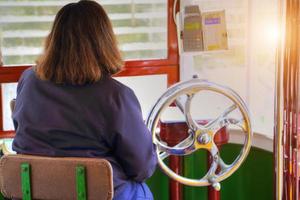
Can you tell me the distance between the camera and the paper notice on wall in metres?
2.51

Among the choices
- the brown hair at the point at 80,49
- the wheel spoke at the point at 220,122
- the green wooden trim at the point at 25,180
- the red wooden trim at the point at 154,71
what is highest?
the brown hair at the point at 80,49

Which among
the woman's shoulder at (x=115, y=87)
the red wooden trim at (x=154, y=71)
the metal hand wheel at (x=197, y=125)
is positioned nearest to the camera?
the woman's shoulder at (x=115, y=87)

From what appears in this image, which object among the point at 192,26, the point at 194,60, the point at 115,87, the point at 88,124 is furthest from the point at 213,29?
the point at 88,124

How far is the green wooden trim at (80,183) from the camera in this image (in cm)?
176

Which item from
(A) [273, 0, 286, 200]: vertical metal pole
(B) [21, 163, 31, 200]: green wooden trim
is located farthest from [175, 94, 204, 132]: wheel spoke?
(B) [21, 163, 31, 200]: green wooden trim

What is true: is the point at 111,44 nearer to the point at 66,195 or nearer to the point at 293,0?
the point at 66,195

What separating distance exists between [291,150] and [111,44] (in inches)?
32.8

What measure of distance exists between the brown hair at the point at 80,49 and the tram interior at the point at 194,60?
0.62 metres

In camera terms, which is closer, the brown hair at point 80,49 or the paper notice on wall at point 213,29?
the brown hair at point 80,49

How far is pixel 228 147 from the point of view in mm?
2773

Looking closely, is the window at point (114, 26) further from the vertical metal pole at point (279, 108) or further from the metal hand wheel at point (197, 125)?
the vertical metal pole at point (279, 108)

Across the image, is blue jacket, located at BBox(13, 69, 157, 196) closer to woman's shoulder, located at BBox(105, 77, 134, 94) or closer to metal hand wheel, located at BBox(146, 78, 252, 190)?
woman's shoulder, located at BBox(105, 77, 134, 94)

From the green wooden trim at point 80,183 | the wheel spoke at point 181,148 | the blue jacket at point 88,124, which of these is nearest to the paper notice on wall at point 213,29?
the wheel spoke at point 181,148

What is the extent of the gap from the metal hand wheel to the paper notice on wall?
0.52 metres
